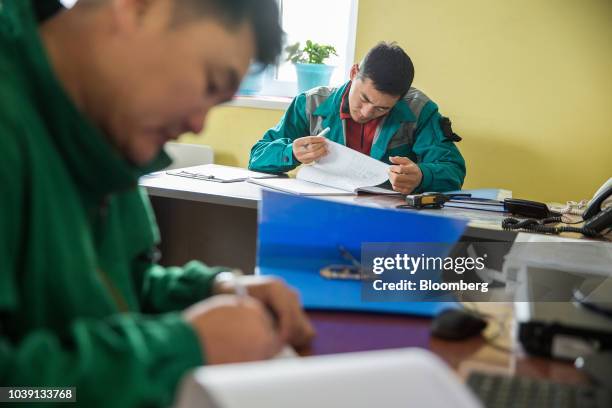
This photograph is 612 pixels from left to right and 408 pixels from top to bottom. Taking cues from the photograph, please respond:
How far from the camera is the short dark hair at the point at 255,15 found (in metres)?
0.73

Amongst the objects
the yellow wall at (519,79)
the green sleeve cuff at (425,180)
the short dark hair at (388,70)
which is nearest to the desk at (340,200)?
the green sleeve cuff at (425,180)

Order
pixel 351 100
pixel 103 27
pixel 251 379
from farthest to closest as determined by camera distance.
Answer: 1. pixel 351 100
2. pixel 103 27
3. pixel 251 379

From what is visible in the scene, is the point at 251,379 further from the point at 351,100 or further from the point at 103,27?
the point at 351,100

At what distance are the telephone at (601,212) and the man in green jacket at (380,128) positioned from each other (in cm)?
61

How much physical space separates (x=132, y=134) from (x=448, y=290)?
63 centimetres

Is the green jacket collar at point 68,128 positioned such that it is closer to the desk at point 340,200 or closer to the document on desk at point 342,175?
the desk at point 340,200

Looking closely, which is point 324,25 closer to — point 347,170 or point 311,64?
point 311,64

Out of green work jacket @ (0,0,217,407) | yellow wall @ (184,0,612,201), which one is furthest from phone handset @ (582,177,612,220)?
green work jacket @ (0,0,217,407)

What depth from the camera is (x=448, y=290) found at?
3.74 ft

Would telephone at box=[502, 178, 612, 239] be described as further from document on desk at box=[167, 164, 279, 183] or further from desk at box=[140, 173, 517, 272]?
document on desk at box=[167, 164, 279, 183]

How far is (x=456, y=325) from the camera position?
93cm

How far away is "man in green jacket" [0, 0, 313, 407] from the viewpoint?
609mm

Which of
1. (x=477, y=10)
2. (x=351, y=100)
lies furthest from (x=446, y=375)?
(x=477, y=10)

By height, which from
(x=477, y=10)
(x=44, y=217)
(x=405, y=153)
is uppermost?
(x=477, y=10)
